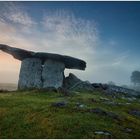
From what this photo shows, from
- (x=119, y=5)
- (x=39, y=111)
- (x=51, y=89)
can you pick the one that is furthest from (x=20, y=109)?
(x=119, y=5)

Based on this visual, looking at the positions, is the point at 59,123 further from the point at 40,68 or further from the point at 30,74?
the point at 40,68

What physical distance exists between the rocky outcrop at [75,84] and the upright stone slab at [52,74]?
1.45 meters

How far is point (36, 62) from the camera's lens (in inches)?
1013

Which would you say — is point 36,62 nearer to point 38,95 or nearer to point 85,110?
point 38,95

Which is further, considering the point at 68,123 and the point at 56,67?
the point at 56,67

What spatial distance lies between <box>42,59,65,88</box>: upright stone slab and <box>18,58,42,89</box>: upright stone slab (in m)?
0.55

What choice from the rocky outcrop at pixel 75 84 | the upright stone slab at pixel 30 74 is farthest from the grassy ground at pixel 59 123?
the rocky outcrop at pixel 75 84

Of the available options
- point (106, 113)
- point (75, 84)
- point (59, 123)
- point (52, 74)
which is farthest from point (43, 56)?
point (59, 123)

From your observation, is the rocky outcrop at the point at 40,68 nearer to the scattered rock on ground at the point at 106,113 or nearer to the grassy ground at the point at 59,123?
the grassy ground at the point at 59,123

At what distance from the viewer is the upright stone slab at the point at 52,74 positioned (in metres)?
25.2

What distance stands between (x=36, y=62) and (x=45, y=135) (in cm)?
1651

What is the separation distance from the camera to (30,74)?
83.2 ft

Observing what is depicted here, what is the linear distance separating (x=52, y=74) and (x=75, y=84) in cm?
291

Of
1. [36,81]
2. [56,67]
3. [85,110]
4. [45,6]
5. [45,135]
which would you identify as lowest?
[45,135]
